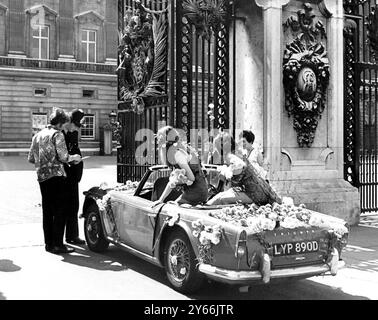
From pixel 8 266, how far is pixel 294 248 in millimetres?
3728

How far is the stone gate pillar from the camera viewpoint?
959 centimetres

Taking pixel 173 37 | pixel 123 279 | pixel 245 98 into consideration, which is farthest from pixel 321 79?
pixel 123 279

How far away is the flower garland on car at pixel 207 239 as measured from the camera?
5.36m

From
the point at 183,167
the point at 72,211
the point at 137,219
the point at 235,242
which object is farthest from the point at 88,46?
the point at 235,242

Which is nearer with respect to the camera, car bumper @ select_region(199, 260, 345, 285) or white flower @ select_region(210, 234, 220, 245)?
car bumper @ select_region(199, 260, 345, 285)

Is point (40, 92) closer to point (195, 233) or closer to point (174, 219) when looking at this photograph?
point (174, 219)

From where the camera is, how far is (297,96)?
9.78 m

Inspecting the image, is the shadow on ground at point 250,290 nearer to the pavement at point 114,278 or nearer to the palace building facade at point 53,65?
the pavement at point 114,278

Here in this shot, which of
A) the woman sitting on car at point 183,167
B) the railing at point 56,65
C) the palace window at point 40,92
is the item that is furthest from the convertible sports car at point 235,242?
the railing at point 56,65

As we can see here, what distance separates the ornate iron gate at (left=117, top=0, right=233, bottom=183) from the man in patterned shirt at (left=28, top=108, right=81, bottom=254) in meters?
2.26

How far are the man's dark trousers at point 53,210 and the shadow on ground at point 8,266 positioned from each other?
0.76m

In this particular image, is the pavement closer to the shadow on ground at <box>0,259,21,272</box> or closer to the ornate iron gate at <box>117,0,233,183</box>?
the shadow on ground at <box>0,259,21,272</box>

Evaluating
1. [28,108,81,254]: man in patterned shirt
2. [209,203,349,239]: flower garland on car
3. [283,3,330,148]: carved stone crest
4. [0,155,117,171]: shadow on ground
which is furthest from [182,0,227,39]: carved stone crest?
[0,155,117,171]: shadow on ground
